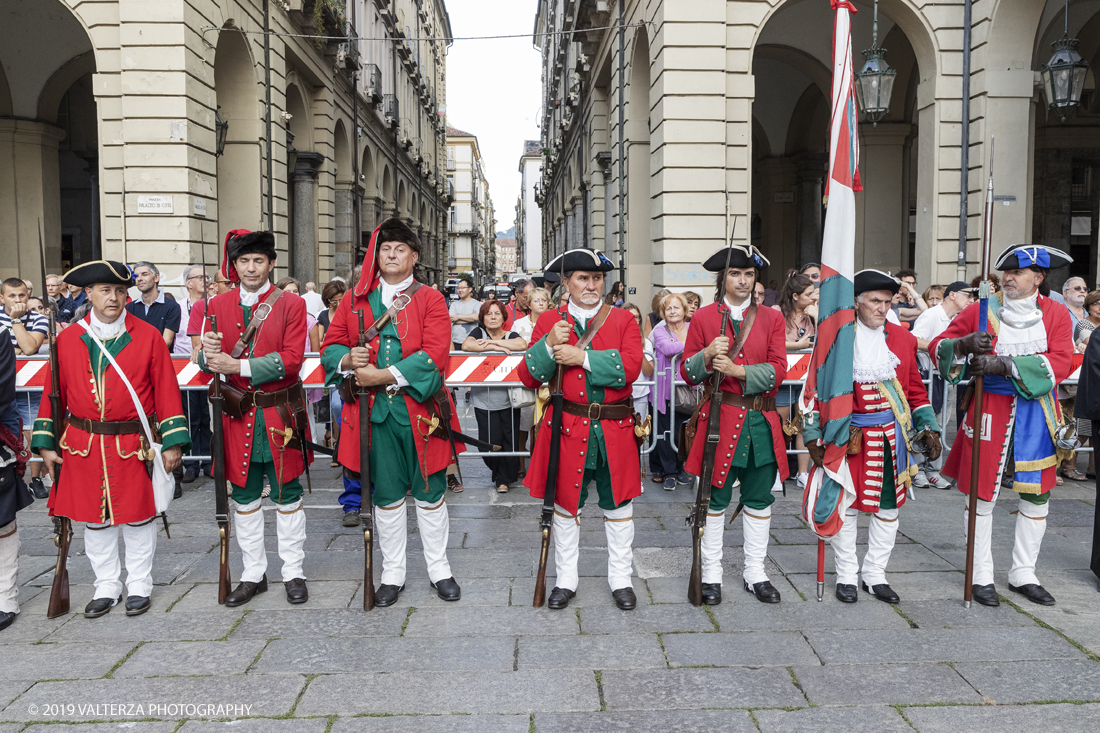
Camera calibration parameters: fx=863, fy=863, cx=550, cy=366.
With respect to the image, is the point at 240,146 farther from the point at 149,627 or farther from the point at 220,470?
the point at 149,627

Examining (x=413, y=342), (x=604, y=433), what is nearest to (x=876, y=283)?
(x=604, y=433)

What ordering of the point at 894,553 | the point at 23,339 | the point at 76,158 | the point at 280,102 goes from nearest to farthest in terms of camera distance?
the point at 894,553 → the point at 23,339 → the point at 280,102 → the point at 76,158

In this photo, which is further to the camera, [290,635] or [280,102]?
[280,102]

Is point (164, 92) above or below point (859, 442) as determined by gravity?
above

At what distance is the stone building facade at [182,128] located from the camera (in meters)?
12.8

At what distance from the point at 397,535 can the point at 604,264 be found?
6.24 feet

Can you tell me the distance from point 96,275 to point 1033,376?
500cm

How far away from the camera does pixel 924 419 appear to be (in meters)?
4.79

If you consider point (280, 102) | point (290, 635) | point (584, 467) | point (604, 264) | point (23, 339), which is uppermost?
point (280, 102)

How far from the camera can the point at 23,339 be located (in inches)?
290

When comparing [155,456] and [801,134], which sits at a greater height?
[801,134]

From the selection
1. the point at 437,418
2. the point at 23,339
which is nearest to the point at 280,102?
the point at 23,339

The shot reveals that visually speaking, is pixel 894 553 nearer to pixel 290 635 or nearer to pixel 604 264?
pixel 604 264

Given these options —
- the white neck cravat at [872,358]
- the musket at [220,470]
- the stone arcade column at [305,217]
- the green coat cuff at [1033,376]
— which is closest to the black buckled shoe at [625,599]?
the white neck cravat at [872,358]
